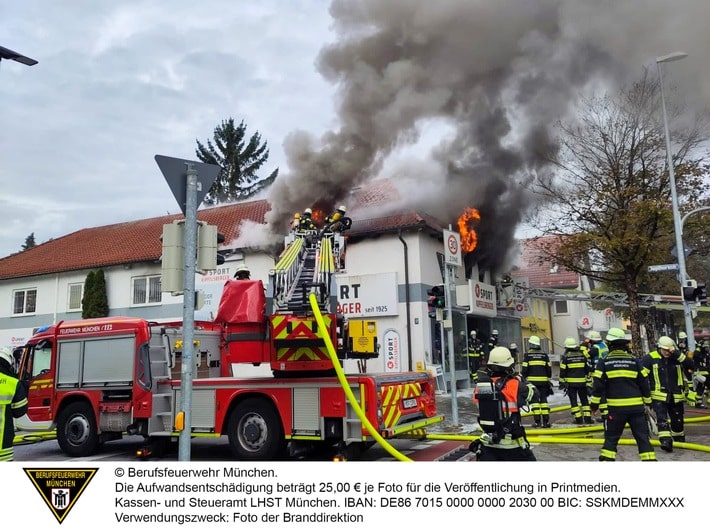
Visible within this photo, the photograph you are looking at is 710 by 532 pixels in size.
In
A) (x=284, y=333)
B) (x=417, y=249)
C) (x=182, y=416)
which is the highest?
(x=417, y=249)

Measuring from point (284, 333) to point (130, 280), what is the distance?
51.7 ft

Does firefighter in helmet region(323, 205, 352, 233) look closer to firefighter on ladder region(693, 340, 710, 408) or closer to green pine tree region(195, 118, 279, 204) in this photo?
firefighter on ladder region(693, 340, 710, 408)

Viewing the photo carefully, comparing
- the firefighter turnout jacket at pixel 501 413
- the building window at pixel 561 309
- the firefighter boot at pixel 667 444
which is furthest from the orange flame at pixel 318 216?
the building window at pixel 561 309

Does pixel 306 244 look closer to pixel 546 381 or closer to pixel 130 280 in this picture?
pixel 546 381

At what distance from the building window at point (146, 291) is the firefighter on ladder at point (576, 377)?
49.0 feet

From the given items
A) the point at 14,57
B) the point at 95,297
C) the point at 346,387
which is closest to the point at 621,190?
the point at 346,387

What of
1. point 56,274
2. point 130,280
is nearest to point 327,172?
point 130,280

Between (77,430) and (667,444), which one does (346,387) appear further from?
(77,430)

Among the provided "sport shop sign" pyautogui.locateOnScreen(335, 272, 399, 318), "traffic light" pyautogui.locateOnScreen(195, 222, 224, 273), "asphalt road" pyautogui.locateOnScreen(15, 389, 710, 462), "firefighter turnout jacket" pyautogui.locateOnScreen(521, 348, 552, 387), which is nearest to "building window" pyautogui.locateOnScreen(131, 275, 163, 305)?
"sport shop sign" pyautogui.locateOnScreen(335, 272, 399, 318)

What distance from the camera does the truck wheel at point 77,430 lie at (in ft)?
27.6

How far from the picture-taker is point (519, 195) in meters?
17.1

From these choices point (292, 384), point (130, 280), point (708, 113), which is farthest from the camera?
point (130, 280)

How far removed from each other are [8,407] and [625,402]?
5862 mm

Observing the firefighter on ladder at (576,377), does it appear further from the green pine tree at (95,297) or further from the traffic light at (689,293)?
the green pine tree at (95,297)
